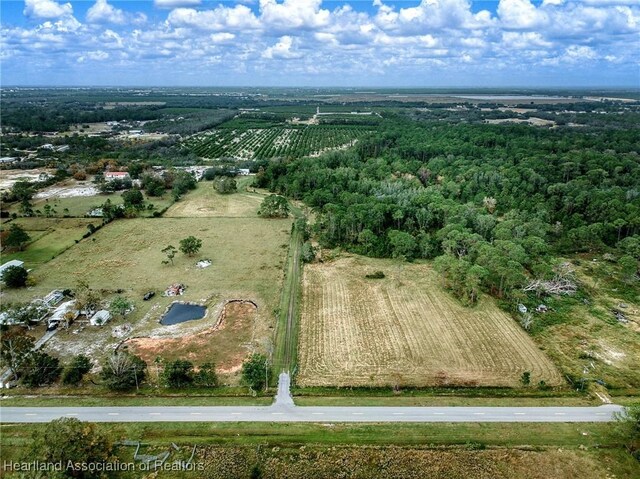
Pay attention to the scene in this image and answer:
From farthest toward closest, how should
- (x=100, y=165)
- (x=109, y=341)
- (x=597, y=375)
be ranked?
(x=100, y=165)
(x=109, y=341)
(x=597, y=375)

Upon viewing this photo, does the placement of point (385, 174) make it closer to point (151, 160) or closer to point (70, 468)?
→ point (151, 160)

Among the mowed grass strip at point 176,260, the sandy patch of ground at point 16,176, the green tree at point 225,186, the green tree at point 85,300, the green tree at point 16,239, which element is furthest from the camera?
the sandy patch of ground at point 16,176

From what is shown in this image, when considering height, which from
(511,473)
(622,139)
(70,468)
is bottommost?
(511,473)

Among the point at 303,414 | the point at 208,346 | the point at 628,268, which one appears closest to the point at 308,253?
the point at 208,346

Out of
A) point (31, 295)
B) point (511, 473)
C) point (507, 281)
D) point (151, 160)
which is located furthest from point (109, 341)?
point (151, 160)

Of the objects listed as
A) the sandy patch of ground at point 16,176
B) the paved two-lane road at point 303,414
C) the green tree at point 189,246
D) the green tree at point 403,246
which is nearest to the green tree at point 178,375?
the paved two-lane road at point 303,414

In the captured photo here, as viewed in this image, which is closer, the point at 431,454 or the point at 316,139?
the point at 431,454

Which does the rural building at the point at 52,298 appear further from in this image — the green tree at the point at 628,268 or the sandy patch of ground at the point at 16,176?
the green tree at the point at 628,268
